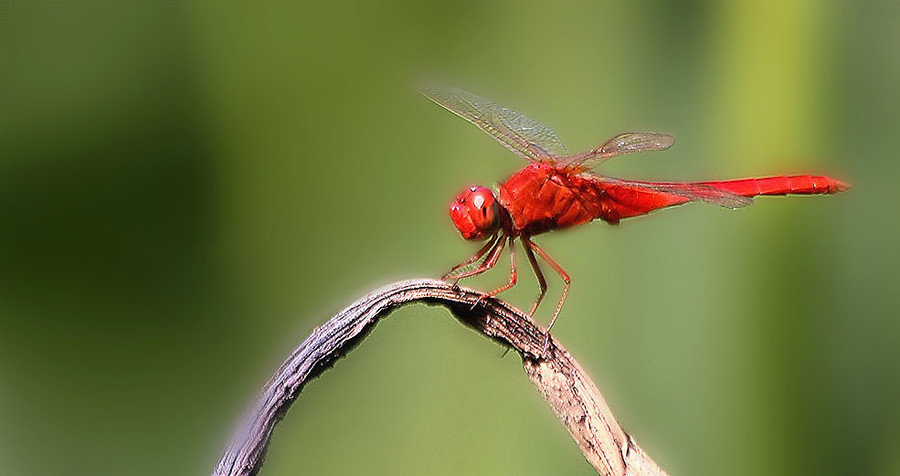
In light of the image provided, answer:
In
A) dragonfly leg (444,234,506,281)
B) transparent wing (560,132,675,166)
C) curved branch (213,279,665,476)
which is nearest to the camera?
curved branch (213,279,665,476)

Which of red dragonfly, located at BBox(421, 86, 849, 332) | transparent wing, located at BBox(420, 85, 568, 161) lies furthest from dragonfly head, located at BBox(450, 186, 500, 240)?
transparent wing, located at BBox(420, 85, 568, 161)

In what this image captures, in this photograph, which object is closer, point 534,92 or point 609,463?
point 609,463

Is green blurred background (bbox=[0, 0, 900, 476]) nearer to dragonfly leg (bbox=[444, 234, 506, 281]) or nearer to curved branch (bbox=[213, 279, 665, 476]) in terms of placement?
dragonfly leg (bbox=[444, 234, 506, 281])

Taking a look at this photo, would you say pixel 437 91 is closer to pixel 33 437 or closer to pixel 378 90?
pixel 378 90

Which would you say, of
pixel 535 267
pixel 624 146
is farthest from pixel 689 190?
pixel 535 267

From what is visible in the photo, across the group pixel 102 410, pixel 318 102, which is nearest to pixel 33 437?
pixel 102 410

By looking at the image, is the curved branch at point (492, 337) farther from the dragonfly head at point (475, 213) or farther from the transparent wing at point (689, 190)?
the transparent wing at point (689, 190)

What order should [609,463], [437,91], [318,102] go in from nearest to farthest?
[609,463]
[437,91]
[318,102]
